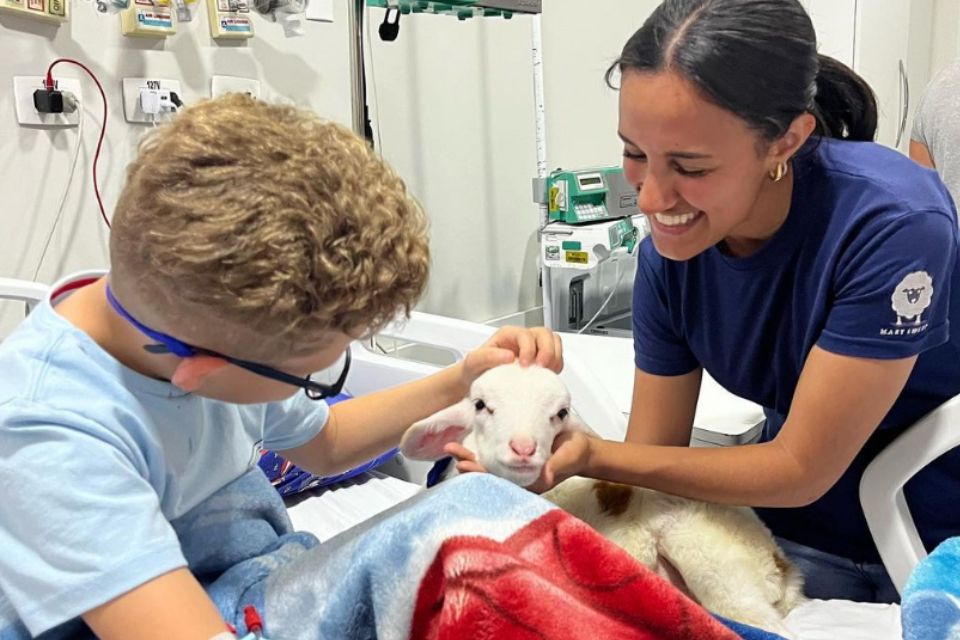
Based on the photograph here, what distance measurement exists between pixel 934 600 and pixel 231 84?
5.63ft

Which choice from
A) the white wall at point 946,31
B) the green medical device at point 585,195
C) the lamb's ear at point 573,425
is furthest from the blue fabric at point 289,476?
the white wall at point 946,31

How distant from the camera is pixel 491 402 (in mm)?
994

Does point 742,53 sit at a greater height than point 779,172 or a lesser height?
greater

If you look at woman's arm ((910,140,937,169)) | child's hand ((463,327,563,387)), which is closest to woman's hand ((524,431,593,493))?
child's hand ((463,327,563,387))

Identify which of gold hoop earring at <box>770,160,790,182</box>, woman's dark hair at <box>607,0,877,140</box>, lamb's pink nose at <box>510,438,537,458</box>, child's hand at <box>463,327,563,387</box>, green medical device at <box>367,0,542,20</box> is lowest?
lamb's pink nose at <box>510,438,537,458</box>

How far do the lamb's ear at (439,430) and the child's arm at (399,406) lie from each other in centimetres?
3

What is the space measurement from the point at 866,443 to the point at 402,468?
887 mm

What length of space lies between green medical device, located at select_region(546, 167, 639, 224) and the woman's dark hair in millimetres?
1422

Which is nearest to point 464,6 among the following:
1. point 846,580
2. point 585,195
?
point 585,195

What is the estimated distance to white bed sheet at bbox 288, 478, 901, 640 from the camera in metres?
0.95

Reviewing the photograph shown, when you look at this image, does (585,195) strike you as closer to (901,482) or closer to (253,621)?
(901,482)

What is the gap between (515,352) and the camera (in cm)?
105

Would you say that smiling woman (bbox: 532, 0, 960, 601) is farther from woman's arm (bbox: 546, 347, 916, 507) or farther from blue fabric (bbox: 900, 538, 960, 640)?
blue fabric (bbox: 900, 538, 960, 640)

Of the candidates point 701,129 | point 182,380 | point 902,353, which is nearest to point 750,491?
point 902,353
